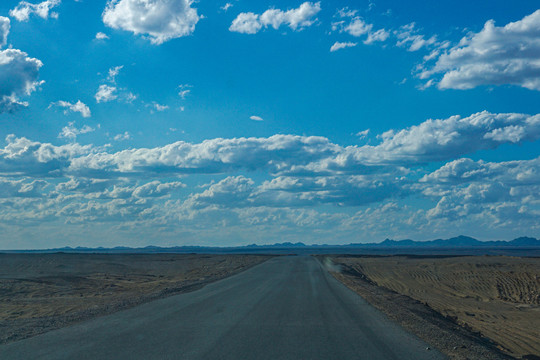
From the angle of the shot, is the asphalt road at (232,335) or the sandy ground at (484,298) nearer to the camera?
the asphalt road at (232,335)

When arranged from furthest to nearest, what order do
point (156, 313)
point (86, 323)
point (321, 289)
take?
point (321, 289) < point (156, 313) < point (86, 323)

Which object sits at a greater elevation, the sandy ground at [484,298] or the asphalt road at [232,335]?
the asphalt road at [232,335]

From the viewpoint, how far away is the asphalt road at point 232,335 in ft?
32.2

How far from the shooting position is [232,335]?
11.8 metres

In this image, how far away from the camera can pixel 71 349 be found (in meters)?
10.2

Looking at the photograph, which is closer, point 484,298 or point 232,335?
point 232,335

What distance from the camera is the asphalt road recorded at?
980 cm

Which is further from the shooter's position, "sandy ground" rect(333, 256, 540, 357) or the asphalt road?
"sandy ground" rect(333, 256, 540, 357)

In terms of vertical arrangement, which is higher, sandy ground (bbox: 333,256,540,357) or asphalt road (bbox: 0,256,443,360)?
asphalt road (bbox: 0,256,443,360)

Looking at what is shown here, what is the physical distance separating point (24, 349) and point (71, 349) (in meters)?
1.10

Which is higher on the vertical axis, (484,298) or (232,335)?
(232,335)

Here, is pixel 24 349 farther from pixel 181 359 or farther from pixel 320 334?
pixel 320 334

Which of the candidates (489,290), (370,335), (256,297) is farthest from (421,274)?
(370,335)

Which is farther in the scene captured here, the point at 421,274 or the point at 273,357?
the point at 421,274
